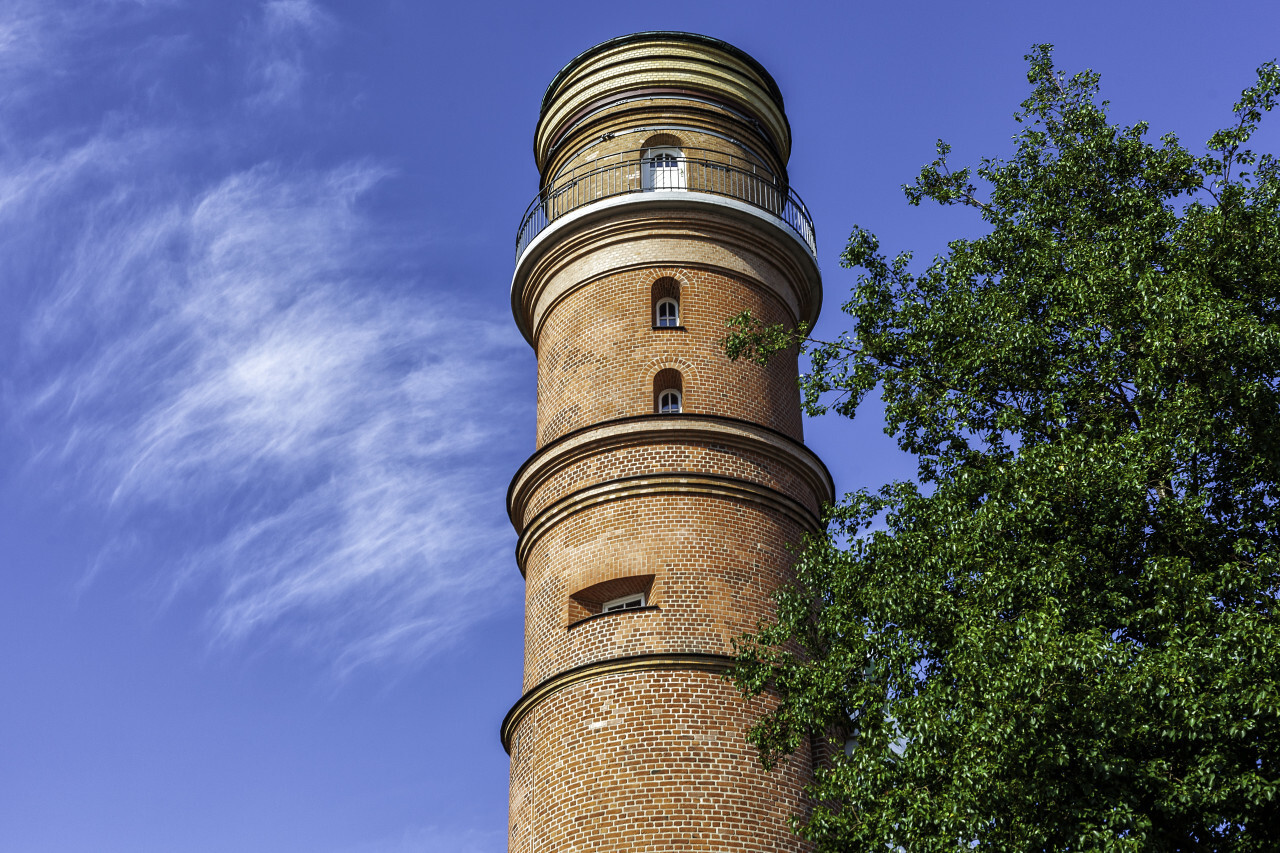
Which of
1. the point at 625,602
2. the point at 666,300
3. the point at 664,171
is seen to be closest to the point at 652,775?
the point at 625,602

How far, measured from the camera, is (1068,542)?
12703 millimetres

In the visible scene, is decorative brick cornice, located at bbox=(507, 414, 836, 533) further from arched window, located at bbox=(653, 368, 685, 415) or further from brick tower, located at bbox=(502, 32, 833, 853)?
arched window, located at bbox=(653, 368, 685, 415)

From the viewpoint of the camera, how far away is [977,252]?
623 inches

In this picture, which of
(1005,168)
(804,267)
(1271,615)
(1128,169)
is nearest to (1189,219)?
(1128,169)

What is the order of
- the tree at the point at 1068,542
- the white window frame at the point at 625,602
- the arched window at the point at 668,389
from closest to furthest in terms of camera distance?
the tree at the point at 1068,542
the white window frame at the point at 625,602
the arched window at the point at 668,389

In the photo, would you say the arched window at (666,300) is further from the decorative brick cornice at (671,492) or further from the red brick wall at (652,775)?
the red brick wall at (652,775)

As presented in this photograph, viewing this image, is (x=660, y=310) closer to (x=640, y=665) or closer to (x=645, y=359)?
(x=645, y=359)

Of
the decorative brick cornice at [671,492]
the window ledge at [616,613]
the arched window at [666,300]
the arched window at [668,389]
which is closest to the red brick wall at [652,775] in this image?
the window ledge at [616,613]

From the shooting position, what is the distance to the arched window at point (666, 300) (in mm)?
20500

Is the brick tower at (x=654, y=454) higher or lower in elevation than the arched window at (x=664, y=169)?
lower

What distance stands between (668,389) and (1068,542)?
803 centimetres

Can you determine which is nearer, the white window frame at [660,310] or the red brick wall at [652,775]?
the red brick wall at [652,775]

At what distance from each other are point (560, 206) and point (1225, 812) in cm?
1435

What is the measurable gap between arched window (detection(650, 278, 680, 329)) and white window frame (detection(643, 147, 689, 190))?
6.25 feet
